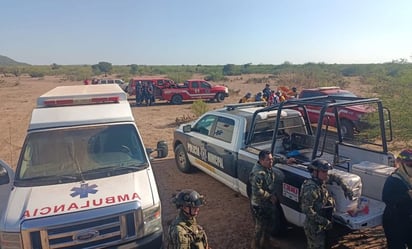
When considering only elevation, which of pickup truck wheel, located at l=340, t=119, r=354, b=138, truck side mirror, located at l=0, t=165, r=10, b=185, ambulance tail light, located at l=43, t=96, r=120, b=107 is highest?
ambulance tail light, located at l=43, t=96, r=120, b=107

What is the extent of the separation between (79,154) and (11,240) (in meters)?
1.43

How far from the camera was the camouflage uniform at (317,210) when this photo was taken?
12.4 ft

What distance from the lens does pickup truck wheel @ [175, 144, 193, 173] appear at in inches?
323

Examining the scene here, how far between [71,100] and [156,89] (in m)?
18.2

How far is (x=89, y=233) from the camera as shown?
3.60 metres

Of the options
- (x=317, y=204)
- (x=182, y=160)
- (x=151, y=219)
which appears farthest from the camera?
(x=182, y=160)

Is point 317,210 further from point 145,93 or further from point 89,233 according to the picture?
point 145,93

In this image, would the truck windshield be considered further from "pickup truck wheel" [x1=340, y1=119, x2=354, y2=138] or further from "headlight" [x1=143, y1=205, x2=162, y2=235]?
"pickup truck wheel" [x1=340, y1=119, x2=354, y2=138]

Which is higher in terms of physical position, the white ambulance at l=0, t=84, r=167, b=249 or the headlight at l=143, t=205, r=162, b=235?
the white ambulance at l=0, t=84, r=167, b=249

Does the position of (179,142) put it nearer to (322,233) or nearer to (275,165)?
(275,165)

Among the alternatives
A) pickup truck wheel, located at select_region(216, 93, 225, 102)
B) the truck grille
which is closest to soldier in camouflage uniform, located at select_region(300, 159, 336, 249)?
the truck grille

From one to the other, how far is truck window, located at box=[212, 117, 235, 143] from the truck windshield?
6.60 feet

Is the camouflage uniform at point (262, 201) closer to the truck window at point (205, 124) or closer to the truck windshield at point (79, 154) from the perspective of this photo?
the truck windshield at point (79, 154)

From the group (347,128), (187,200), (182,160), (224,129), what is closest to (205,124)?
(224,129)
